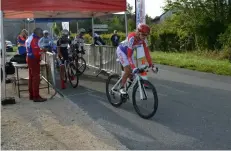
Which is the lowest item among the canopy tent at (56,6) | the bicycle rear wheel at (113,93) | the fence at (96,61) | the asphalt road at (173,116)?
the asphalt road at (173,116)

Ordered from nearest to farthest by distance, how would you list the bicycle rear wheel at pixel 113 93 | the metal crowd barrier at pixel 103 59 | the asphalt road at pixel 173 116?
1. the asphalt road at pixel 173 116
2. the bicycle rear wheel at pixel 113 93
3. the metal crowd barrier at pixel 103 59

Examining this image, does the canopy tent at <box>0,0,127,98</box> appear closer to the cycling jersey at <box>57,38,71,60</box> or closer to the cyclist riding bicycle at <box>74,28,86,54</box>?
the cycling jersey at <box>57,38,71,60</box>

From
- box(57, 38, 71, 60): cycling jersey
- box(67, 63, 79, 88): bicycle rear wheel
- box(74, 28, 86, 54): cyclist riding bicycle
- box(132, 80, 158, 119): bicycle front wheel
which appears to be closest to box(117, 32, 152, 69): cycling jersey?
box(132, 80, 158, 119): bicycle front wheel

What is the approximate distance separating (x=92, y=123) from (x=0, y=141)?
5.84 ft

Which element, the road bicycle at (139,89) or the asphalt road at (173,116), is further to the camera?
the road bicycle at (139,89)

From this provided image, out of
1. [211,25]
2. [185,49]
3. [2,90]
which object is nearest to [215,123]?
[2,90]

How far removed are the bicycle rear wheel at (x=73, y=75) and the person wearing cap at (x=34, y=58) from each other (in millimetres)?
2000

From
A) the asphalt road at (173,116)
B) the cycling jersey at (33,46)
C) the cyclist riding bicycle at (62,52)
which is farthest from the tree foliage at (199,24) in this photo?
the cycling jersey at (33,46)

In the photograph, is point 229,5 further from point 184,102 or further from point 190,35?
point 184,102

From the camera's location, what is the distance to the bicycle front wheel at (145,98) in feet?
22.1

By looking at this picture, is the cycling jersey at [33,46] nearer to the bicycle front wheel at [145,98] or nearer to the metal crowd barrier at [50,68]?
the metal crowd barrier at [50,68]

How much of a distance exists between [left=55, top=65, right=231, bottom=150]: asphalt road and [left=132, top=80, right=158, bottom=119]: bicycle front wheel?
135mm

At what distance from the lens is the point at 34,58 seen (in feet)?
28.7

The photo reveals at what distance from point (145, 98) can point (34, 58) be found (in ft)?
11.1
